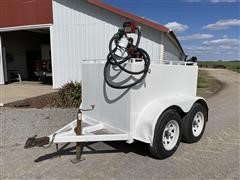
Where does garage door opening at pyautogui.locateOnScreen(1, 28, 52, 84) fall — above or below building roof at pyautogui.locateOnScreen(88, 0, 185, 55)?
below

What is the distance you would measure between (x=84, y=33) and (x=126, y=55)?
7.24 meters

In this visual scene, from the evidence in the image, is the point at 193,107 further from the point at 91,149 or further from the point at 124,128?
the point at 91,149

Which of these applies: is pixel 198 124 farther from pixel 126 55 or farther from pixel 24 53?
pixel 24 53

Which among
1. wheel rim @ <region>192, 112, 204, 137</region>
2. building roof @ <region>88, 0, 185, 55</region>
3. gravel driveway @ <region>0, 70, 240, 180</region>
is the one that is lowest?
gravel driveway @ <region>0, 70, 240, 180</region>

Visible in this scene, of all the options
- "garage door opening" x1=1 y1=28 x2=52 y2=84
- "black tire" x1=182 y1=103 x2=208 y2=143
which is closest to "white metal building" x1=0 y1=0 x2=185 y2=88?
"garage door opening" x1=1 y1=28 x2=52 y2=84

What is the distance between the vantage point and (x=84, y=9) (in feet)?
34.3

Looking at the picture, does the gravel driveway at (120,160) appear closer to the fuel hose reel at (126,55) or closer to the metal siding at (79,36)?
the fuel hose reel at (126,55)

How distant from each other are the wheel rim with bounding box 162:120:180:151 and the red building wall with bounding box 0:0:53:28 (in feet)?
30.1

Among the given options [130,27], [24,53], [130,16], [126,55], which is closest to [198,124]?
[126,55]

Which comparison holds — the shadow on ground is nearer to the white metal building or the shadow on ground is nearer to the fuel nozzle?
the fuel nozzle

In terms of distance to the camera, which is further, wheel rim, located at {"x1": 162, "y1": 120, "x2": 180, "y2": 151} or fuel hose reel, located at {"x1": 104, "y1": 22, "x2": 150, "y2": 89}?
wheel rim, located at {"x1": 162, "y1": 120, "x2": 180, "y2": 151}

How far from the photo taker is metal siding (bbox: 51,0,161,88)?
10.2 m

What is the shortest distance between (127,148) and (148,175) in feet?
3.43

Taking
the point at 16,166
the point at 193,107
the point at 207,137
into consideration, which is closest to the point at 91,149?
the point at 16,166
